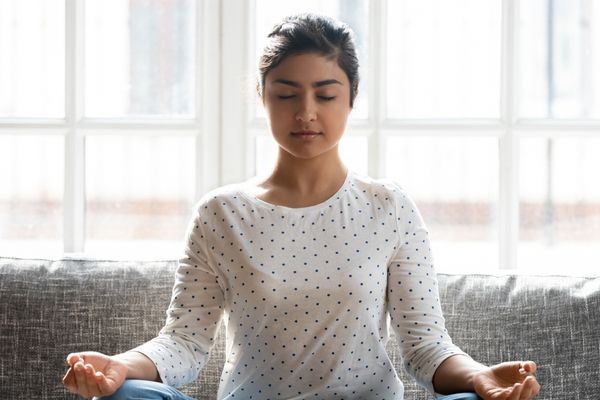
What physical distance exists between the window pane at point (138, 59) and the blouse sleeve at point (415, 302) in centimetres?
87

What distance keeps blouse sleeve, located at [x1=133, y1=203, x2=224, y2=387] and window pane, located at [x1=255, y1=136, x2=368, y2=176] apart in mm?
640

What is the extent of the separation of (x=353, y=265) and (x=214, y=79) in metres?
0.88

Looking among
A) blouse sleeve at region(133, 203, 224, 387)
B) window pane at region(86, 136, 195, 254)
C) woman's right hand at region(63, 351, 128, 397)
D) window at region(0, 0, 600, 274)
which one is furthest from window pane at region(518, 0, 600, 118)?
woman's right hand at region(63, 351, 128, 397)

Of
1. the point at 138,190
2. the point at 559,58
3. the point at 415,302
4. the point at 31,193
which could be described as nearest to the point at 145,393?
the point at 415,302

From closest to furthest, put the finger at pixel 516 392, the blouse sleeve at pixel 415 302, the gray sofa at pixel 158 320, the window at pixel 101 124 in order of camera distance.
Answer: the finger at pixel 516 392
the blouse sleeve at pixel 415 302
the gray sofa at pixel 158 320
the window at pixel 101 124

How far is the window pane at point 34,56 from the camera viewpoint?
8.96 feet

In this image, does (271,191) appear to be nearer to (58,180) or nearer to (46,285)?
(46,285)

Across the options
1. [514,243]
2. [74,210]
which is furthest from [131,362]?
[514,243]

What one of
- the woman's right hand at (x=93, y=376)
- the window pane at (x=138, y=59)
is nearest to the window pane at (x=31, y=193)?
the window pane at (x=138, y=59)

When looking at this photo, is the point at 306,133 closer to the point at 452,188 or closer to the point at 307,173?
the point at 307,173

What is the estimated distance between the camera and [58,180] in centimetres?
277

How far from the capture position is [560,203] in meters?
2.66

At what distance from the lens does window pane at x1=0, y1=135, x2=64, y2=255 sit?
276cm

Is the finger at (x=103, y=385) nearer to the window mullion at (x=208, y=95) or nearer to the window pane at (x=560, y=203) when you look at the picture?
the window mullion at (x=208, y=95)
